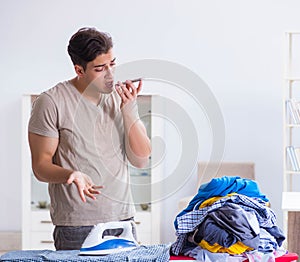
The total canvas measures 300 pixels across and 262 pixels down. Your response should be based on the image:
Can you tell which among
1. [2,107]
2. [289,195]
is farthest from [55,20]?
[289,195]

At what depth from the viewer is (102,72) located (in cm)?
224

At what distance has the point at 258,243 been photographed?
231 cm

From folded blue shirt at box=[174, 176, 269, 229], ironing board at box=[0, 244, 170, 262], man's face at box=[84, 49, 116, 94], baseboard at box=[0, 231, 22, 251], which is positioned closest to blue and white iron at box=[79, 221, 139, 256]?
ironing board at box=[0, 244, 170, 262]

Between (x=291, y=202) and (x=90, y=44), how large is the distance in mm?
1732

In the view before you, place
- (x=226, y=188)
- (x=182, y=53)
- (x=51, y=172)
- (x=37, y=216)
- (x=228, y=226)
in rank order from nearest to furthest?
(x=51, y=172)
(x=228, y=226)
(x=226, y=188)
(x=37, y=216)
(x=182, y=53)

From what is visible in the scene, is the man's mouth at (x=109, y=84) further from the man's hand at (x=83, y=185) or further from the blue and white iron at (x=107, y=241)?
the blue and white iron at (x=107, y=241)

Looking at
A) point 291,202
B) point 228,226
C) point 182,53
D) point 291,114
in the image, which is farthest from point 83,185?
point 182,53

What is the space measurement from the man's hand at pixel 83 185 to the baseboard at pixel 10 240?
11.9ft

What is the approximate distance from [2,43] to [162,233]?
1887 millimetres

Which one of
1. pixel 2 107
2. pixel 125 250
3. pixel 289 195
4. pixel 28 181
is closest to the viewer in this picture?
pixel 125 250

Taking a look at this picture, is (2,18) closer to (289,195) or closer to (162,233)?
(162,233)

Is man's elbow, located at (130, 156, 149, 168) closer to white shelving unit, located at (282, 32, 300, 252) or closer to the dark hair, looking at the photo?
the dark hair

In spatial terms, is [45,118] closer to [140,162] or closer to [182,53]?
[140,162]

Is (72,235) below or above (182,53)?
below
